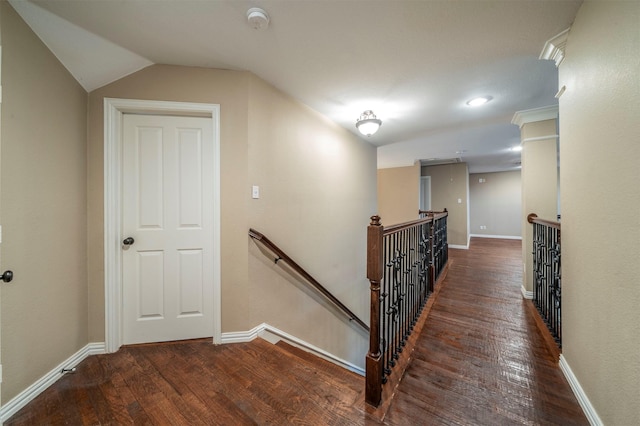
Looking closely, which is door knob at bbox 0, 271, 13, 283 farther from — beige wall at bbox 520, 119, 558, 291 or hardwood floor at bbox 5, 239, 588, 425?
beige wall at bbox 520, 119, 558, 291

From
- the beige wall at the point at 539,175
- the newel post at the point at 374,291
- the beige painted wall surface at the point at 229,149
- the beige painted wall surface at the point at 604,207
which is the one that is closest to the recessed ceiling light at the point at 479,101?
the beige wall at the point at 539,175

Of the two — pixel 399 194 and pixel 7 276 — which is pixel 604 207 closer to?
pixel 7 276

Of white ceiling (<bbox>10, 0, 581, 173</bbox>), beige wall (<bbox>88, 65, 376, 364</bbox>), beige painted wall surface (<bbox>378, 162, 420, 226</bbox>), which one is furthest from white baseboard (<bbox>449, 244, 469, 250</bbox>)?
beige wall (<bbox>88, 65, 376, 364</bbox>)

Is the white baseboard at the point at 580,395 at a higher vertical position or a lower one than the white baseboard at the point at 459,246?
lower

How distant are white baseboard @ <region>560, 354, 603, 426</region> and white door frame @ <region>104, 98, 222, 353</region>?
230cm

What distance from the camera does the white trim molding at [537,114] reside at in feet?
8.24

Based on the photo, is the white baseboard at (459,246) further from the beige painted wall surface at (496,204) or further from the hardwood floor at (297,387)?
the hardwood floor at (297,387)

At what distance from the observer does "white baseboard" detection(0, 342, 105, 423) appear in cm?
118

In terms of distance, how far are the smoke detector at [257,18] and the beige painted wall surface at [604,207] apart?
5.40ft

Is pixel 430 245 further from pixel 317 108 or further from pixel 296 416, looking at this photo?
pixel 296 416

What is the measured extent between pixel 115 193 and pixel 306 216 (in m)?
1.63

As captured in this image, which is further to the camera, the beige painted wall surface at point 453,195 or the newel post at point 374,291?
the beige painted wall surface at point 453,195

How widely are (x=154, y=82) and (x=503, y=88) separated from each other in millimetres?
3113

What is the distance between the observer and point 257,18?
51.9 inches
